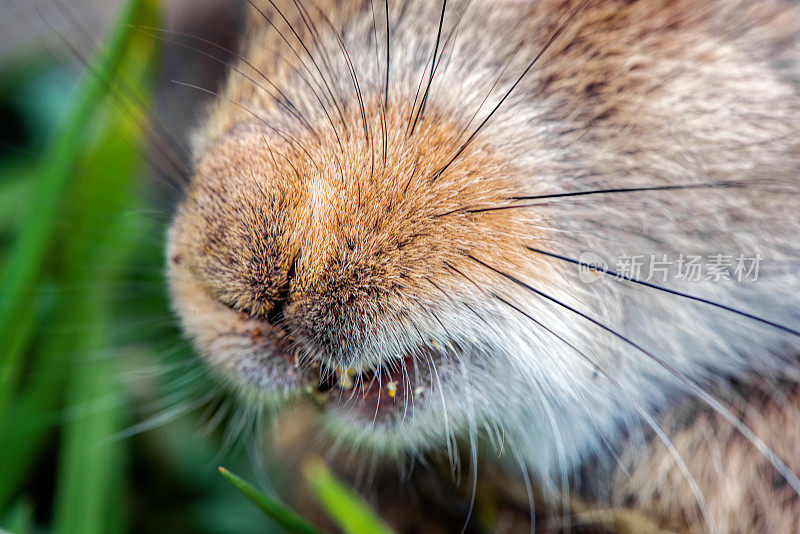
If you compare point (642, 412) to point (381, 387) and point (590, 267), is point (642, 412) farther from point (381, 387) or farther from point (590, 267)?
point (381, 387)

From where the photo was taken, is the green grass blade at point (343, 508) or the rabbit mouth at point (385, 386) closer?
the rabbit mouth at point (385, 386)

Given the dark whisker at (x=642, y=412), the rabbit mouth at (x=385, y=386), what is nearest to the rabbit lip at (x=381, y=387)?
the rabbit mouth at (x=385, y=386)

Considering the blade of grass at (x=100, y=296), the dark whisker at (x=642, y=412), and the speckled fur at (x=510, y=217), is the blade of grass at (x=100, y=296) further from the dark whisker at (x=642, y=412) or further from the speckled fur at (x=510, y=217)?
the dark whisker at (x=642, y=412)

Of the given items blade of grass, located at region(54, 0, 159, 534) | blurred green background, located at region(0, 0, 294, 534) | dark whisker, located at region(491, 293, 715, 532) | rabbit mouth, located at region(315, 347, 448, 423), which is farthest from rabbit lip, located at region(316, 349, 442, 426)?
blade of grass, located at region(54, 0, 159, 534)

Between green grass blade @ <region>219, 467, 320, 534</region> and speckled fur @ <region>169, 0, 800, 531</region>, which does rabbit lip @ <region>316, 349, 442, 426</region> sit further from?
green grass blade @ <region>219, 467, 320, 534</region>

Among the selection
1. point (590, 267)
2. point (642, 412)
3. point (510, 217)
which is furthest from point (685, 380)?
point (510, 217)

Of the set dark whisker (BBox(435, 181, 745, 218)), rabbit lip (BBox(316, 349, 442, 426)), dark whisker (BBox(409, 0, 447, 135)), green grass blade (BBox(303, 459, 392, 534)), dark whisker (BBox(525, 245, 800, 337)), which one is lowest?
green grass blade (BBox(303, 459, 392, 534))

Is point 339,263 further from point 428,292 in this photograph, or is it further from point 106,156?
point 106,156
